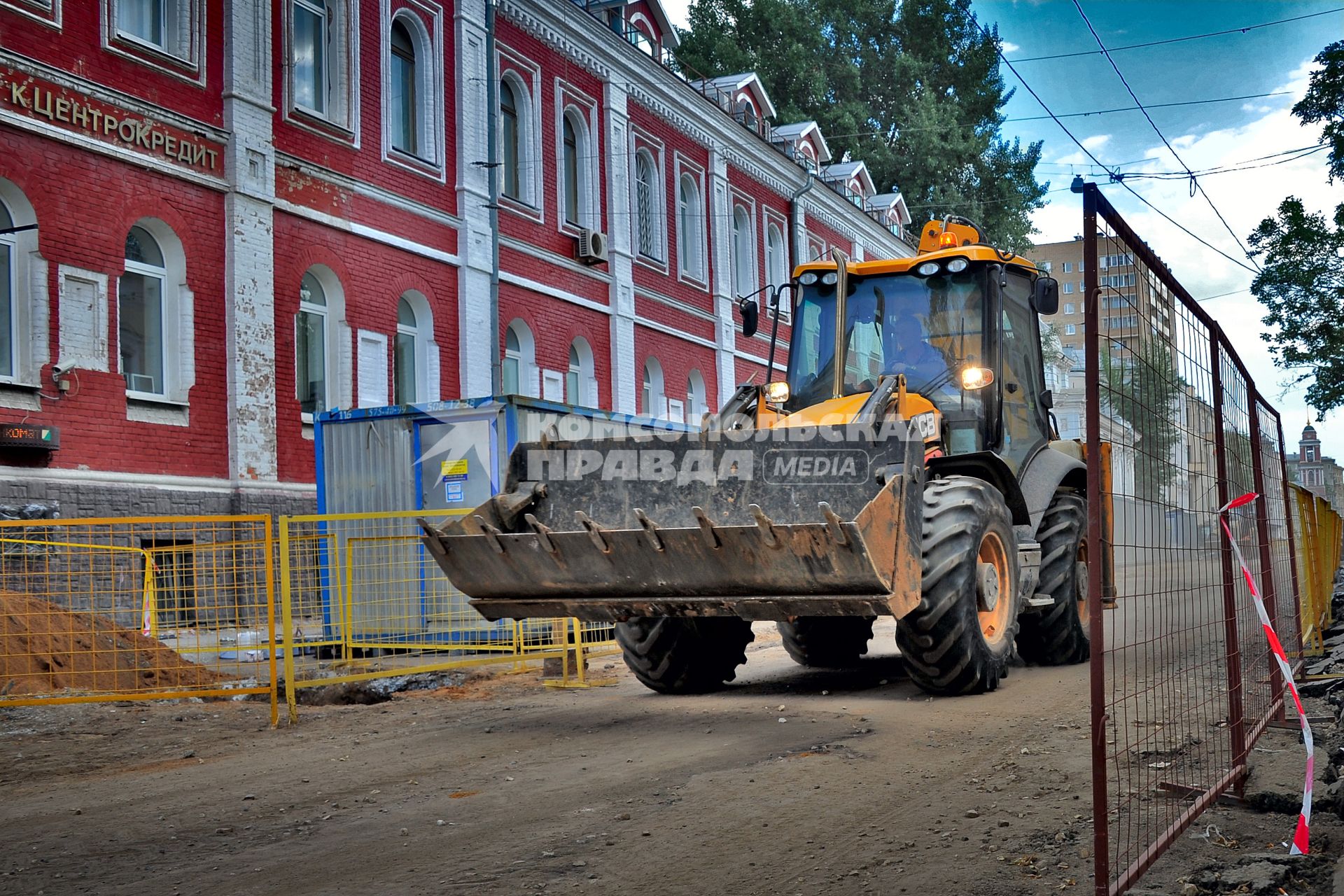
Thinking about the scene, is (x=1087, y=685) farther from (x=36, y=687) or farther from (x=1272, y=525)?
(x=36, y=687)

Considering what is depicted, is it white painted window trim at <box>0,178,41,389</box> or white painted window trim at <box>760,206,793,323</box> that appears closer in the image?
white painted window trim at <box>0,178,41,389</box>

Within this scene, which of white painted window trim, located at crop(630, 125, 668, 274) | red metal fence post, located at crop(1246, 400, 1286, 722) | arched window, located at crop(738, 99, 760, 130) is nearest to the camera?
red metal fence post, located at crop(1246, 400, 1286, 722)

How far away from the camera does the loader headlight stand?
9344 mm

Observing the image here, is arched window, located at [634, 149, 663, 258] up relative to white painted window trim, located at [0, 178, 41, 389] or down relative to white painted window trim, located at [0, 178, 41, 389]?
up

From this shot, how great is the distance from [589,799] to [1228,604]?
9.75 feet

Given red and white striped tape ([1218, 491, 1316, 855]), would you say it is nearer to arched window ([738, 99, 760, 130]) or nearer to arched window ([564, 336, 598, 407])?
arched window ([564, 336, 598, 407])

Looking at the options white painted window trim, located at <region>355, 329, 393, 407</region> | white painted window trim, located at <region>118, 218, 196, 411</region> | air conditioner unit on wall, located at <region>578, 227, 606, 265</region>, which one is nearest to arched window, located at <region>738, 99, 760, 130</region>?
air conditioner unit on wall, located at <region>578, 227, 606, 265</region>

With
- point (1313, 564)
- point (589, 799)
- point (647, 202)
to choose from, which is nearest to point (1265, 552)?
point (589, 799)

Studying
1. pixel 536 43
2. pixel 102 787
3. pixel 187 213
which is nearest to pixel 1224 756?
pixel 102 787

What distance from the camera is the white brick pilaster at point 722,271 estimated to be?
28328mm

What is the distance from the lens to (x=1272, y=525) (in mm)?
8375

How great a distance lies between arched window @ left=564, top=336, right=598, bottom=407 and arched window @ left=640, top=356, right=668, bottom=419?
92.3 inches

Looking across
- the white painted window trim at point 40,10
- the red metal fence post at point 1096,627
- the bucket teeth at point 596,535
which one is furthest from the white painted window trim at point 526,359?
the red metal fence post at point 1096,627

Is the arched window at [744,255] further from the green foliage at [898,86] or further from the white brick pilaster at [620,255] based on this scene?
the green foliage at [898,86]
